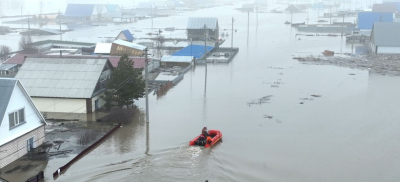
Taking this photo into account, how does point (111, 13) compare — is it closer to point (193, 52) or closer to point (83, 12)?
point (83, 12)

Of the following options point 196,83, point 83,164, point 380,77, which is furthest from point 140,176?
point 380,77

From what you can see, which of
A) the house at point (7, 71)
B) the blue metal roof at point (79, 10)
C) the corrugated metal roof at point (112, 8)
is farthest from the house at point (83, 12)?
→ the house at point (7, 71)

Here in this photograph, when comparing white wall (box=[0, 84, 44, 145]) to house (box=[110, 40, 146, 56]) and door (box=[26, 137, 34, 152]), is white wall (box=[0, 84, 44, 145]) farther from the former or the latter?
house (box=[110, 40, 146, 56])

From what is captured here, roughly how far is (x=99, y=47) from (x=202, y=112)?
6.23 meters

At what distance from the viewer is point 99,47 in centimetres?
1305

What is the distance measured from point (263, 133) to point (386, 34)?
35.8 feet

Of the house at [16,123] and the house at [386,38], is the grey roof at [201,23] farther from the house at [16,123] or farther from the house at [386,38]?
the house at [16,123]

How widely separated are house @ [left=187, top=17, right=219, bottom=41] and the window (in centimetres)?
1355

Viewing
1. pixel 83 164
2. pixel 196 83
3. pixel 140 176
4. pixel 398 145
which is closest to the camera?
pixel 140 176

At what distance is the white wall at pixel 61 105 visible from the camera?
729 cm

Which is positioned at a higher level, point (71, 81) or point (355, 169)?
point (71, 81)

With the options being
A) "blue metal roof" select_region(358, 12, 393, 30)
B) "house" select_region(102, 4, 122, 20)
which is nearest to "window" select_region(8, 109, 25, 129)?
"blue metal roof" select_region(358, 12, 393, 30)

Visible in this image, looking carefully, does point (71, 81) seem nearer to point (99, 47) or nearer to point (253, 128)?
point (253, 128)

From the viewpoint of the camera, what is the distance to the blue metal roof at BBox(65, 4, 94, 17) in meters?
30.2
